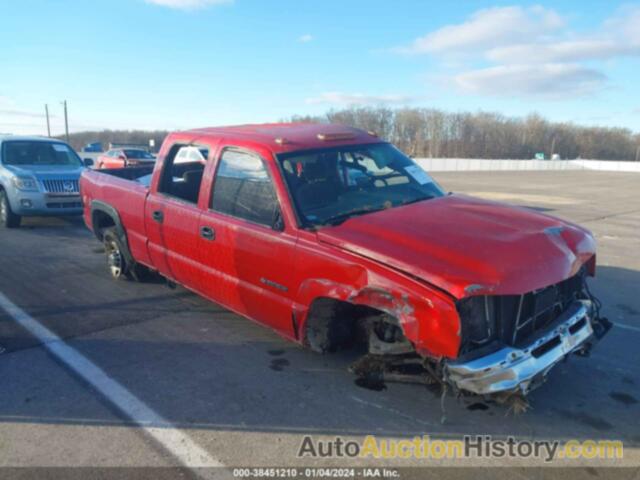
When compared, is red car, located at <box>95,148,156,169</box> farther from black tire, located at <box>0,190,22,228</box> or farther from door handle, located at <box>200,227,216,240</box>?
door handle, located at <box>200,227,216,240</box>

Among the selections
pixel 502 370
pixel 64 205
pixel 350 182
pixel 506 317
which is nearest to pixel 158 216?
pixel 350 182

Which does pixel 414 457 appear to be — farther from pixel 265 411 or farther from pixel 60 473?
pixel 60 473

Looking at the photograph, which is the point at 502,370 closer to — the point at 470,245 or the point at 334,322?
the point at 470,245

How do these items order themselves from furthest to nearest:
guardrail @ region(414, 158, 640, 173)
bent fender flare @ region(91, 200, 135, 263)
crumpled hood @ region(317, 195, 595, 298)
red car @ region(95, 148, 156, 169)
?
1. guardrail @ region(414, 158, 640, 173)
2. red car @ region(95, 148, 156, 169)
3. bent fender flare @ region(91, 200, 135, 263)
4. crumpled hood @ region(317, 195, 595, 298)

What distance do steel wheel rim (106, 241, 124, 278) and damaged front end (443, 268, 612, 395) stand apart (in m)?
4.66

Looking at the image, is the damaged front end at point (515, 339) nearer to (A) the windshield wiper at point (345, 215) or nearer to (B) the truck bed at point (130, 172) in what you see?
(A) the windshield wiper at point (345, 215)

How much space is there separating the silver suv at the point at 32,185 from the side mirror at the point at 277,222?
7511mm

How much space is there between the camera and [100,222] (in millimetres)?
6594

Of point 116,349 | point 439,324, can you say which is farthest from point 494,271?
point 116,349

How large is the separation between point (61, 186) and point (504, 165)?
56.2 m

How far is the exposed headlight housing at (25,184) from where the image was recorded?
9.51 m

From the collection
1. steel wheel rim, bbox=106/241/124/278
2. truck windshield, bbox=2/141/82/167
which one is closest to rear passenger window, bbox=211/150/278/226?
steel wheel rim, bbox=106/241/124/278

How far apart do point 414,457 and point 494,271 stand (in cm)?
119

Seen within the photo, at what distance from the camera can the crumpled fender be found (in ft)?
8.97
